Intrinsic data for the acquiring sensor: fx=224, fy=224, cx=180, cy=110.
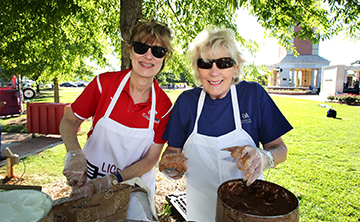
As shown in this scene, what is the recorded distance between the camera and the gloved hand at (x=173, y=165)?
1510mm

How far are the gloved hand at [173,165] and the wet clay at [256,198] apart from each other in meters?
0.42

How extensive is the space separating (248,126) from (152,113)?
773 mm

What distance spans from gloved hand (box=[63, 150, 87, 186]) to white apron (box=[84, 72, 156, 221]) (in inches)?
9.9

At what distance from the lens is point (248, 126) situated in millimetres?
1604

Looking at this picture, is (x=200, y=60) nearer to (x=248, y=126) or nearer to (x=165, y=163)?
(x=248, y=126)

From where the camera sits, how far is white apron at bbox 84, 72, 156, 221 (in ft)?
5.98

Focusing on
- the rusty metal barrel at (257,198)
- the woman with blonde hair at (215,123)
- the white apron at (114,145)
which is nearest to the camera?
the rusty metal barrel at (257,198)

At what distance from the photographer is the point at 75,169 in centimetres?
150

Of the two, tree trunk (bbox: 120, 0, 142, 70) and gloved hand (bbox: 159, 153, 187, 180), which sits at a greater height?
tree trunk (bbox: 120, 0, 142, 70)

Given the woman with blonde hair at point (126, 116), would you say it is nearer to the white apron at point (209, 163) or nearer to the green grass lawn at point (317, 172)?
the white apron at point (209, 163)

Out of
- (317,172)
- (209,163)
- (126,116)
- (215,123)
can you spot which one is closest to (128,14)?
(126,116)

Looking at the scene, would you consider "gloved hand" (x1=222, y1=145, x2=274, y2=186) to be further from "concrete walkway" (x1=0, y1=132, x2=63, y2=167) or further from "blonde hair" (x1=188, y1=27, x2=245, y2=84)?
"concrete walkway" (x1=0, y1=132, x2=63, y2=167)

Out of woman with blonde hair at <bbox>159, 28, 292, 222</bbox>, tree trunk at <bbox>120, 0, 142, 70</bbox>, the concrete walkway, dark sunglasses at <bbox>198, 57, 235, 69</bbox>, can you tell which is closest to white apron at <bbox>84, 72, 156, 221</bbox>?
woman with blonde hair at <bbox>159, 28, 292, 222</bbox>

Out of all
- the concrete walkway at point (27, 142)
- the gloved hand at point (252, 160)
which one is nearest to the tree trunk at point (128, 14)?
the gloved hand at point (252, 160)
